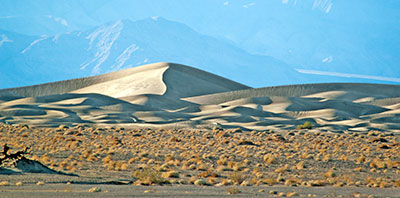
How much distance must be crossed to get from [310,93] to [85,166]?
129477 mm

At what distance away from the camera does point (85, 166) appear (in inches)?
941

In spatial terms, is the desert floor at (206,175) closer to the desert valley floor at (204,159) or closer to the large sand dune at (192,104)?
the desert valley floor at (204,159)

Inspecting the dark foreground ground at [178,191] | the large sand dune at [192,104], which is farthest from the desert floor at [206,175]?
the large sand dune at [192,104]

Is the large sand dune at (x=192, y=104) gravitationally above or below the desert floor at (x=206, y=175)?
above

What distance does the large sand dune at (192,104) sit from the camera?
8300 cm

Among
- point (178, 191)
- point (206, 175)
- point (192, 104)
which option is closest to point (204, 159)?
point (206, 175)

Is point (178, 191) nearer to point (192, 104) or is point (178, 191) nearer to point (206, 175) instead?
point (206, 175)

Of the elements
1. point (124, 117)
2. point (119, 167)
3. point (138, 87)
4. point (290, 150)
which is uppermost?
point (138, 87)

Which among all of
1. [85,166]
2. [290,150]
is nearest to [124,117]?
[290,150]

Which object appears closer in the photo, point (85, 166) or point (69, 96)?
point (85, 166)

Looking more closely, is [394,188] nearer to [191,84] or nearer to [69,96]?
[69,96]

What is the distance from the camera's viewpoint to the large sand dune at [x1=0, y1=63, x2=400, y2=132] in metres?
83.0

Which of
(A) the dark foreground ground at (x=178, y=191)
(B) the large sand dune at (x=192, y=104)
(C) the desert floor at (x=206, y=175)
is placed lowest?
(A) the dark foreground ground at (x=178, y=191)

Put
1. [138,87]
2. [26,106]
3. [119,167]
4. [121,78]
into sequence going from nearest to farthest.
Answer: [119,167], [26,106], [138,87], [121,78]
